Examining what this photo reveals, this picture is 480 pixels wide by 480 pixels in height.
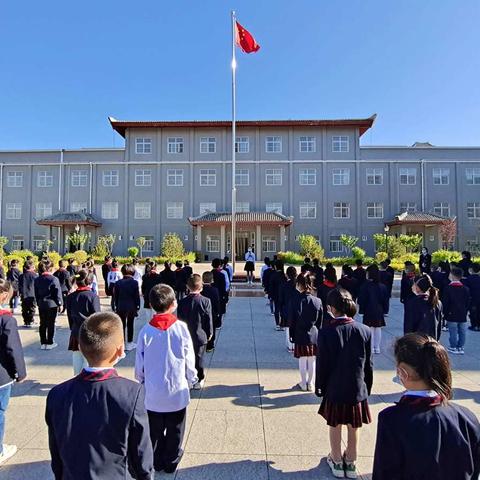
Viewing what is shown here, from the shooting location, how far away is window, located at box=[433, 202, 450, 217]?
112 ft

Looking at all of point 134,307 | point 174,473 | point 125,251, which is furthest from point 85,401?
point 125,251

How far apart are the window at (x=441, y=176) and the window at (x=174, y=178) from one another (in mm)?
26725

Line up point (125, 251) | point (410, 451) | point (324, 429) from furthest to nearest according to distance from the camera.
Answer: point (125, 251)
point (324, 429)
point (410, 451)

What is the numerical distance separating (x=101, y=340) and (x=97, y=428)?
425 mm

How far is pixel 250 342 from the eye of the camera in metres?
7.40

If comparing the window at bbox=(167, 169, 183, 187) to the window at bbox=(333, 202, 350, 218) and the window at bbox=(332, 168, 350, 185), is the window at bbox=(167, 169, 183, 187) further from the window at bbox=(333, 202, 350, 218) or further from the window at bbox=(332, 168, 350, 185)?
the window at bbox=(333, 202, 350, 218)

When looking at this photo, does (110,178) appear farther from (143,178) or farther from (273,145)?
(273,145)

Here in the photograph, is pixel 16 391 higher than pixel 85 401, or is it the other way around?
pixel 85 401

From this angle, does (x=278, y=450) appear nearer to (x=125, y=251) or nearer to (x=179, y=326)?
(x=179, y=326)

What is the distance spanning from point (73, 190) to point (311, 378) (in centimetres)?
3668

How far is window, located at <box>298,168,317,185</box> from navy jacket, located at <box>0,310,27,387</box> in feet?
109

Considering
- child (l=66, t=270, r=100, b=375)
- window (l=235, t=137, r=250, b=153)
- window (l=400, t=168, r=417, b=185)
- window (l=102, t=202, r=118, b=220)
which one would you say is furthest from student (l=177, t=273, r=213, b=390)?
window (l=400, t=168, r=417, b=185)

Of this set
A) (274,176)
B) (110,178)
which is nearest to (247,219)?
(274,176)

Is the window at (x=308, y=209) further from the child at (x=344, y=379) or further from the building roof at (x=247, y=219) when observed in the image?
the child at (x=344, y=379)
